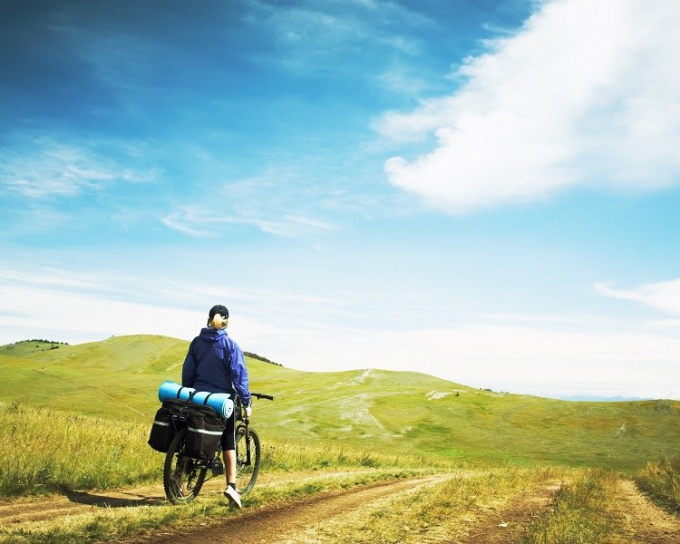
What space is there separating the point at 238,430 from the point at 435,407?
166 feet

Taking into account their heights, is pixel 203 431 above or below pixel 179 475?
above

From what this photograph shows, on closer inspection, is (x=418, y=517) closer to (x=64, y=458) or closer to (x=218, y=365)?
(x=218, y=365)

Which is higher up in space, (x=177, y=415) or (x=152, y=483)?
(x=177, y=415)

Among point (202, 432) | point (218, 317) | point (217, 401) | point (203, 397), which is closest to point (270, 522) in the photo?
point (202, 432)

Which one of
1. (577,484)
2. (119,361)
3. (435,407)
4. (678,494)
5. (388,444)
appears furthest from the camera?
(119,361)

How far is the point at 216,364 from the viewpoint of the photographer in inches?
368

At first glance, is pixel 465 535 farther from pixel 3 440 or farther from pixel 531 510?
pixel 3 440

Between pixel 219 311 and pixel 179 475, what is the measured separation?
296 cm

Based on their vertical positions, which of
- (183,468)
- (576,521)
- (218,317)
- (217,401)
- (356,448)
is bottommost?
(356,448)

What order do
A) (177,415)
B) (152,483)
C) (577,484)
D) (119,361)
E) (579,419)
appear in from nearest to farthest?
(177,415)
(152,483)
(577,484)
(579,419)
(119,361)

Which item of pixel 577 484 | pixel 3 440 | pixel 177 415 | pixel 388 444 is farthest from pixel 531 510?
pixel 388 444

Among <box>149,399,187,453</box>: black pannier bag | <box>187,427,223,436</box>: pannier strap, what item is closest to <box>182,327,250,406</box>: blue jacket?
<box>149,399,187,453</box>: black pannier bag

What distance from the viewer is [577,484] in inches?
581

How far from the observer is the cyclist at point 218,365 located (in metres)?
9.31
